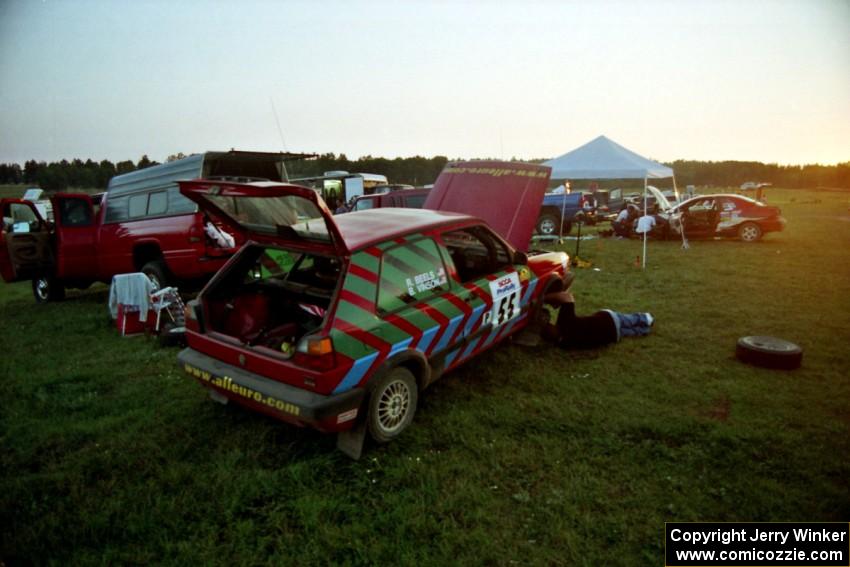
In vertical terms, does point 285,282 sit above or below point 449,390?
above

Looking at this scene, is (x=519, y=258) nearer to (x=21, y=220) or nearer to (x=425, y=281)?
(x=425, y=281)

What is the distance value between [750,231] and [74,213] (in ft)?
52.5

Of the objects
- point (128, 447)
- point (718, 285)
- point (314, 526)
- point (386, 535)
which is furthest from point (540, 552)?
point (718, 285)

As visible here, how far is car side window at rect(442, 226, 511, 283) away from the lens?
14.6 ft

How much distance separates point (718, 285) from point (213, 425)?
8.17m

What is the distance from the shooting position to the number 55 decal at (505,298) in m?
4.29

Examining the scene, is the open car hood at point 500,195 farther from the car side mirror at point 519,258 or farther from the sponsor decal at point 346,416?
the sponsor decal at point 346,416

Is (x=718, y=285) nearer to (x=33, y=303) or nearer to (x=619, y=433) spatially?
(x=619, y=433)

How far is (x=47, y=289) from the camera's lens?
27.7 ft

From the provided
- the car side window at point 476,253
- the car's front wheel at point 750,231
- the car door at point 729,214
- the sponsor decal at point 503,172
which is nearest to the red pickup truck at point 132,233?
the sponsor decal at point 503,172

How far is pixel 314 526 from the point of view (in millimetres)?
2686

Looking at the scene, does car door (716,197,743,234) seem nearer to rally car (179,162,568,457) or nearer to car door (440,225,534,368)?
car door (440,225,534,368)

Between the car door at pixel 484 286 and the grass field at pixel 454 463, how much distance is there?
0.49 m

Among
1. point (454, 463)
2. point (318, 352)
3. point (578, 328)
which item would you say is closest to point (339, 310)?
point (318, 352)
